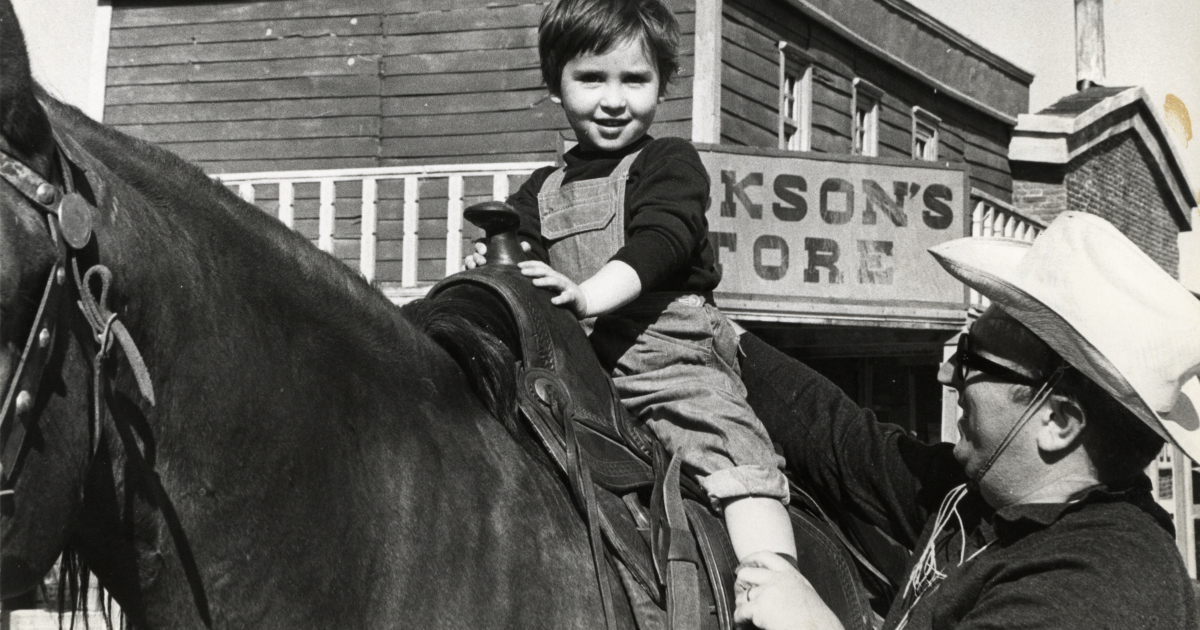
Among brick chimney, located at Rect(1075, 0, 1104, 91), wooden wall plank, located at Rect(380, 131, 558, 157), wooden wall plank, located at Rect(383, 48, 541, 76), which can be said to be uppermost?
brick chimney, located at Rect(1075, 0, 1104, 91)

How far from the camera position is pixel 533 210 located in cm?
256

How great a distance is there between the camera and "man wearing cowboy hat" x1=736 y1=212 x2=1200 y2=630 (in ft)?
5.43

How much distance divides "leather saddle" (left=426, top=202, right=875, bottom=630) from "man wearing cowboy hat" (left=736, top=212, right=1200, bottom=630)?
0.13m

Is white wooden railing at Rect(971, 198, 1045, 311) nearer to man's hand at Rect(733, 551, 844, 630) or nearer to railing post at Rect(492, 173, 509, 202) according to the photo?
railing post at Rect(492, 173, 509, 202)

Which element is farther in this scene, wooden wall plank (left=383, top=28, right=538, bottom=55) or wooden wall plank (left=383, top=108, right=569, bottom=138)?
wooden wall plank (left=383, top=28, right=538, bottom=55)

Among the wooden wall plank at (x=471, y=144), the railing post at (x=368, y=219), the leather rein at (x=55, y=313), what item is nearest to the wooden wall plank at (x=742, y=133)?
the wooden wall plank at (x=471, y=144)

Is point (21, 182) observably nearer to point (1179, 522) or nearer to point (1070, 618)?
point (1070, 618)

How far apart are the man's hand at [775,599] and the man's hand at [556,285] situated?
A: 1.79ft

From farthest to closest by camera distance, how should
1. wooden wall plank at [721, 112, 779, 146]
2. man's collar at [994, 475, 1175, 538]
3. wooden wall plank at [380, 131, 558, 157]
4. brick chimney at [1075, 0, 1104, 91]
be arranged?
brick chimney at [1075, 0, 1104, 91], wooden wall plank at [380, 131, 558, 157], wooden wall plank at [721, 112, 779, 146], man's collar at [994, 475, 1175, 538]

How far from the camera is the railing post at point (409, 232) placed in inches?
403

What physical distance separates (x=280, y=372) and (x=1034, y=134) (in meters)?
18.7

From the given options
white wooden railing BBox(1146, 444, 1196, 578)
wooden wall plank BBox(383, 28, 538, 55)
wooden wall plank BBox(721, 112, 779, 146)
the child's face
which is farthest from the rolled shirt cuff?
white wooden railing BBox(1146, 444, 1196, 578)

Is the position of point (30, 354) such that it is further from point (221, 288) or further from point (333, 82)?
point (333, 82)

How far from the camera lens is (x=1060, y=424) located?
5.94ft
